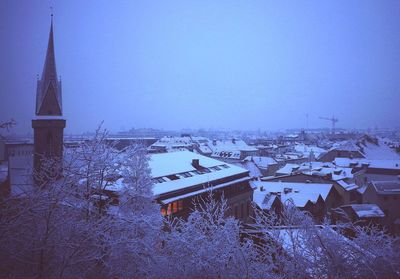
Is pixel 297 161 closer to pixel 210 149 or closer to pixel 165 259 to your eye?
pixel 210 149

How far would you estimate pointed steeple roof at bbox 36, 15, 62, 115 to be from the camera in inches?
1342

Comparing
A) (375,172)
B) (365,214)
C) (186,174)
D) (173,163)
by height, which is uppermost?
(173,163)

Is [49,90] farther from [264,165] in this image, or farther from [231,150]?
[231,150]

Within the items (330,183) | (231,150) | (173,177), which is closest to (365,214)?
(330,183)

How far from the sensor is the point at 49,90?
34156 millimetres

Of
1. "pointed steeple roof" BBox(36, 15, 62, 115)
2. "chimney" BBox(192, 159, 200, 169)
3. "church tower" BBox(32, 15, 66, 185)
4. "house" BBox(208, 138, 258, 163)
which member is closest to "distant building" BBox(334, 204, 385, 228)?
"chimney" BBox(192, 159, 200, 169)

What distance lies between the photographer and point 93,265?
10.6 metres

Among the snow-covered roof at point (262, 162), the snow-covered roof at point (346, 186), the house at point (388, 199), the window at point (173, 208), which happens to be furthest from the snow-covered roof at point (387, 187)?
the snow-covered roof at point (262, 162)

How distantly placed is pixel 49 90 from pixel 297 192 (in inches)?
1366

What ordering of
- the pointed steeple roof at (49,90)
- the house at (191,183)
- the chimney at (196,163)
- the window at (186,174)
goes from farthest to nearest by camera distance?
the chimney at (196,163) < the pointed steeple roof at (49,90) < the window at (186,174) < the house at (191,183)

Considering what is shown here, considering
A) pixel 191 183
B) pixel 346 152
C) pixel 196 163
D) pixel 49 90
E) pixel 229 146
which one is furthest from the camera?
pixel 229 146

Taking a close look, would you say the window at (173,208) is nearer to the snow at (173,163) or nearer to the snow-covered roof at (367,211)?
the snow at (173,163)

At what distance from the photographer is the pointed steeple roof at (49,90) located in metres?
34.1

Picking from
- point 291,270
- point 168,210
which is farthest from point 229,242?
point 168,210
